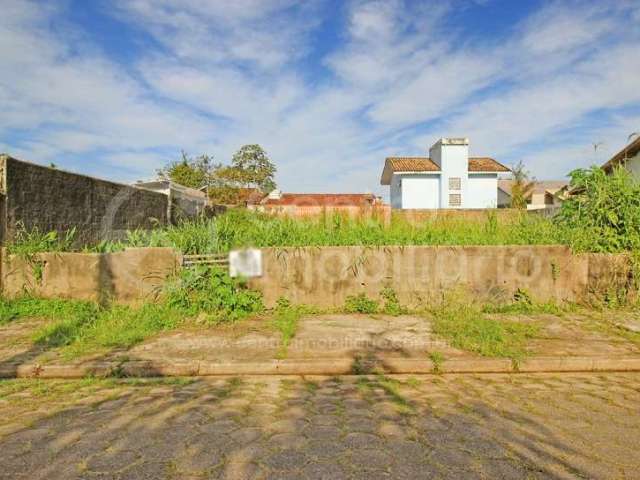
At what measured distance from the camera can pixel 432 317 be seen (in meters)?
5.20

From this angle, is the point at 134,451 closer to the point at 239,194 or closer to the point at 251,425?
the point at 251,425

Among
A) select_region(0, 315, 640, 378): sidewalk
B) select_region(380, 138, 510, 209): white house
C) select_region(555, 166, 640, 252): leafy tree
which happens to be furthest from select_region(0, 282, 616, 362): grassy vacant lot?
select_region(380, 138, 510, 209): white house

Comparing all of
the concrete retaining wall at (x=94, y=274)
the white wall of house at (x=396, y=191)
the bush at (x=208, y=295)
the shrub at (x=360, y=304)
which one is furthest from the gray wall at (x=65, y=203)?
the white wall of house at (x=396, y=191)

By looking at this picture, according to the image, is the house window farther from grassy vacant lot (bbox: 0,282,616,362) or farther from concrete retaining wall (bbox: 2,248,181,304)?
concrete retaining wall (bbox: 2,248,181,304)

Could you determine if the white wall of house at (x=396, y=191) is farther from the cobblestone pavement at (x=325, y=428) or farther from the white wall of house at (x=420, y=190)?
the cobblestone pavement at (x=325, y=428)

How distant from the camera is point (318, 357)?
12.5ft

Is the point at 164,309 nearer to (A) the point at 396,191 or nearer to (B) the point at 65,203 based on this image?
(B) the point at 65,203

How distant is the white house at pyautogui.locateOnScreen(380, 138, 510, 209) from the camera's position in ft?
88.9

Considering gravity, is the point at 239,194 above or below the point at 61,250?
above

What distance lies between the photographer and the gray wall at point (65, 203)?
5.22 meters

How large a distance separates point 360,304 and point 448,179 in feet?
79.4

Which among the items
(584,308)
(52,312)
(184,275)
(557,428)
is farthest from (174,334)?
(584,308)

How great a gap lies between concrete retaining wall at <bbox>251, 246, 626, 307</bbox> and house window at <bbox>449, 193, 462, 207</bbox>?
2256cm

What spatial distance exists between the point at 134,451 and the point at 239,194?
98.6ft
